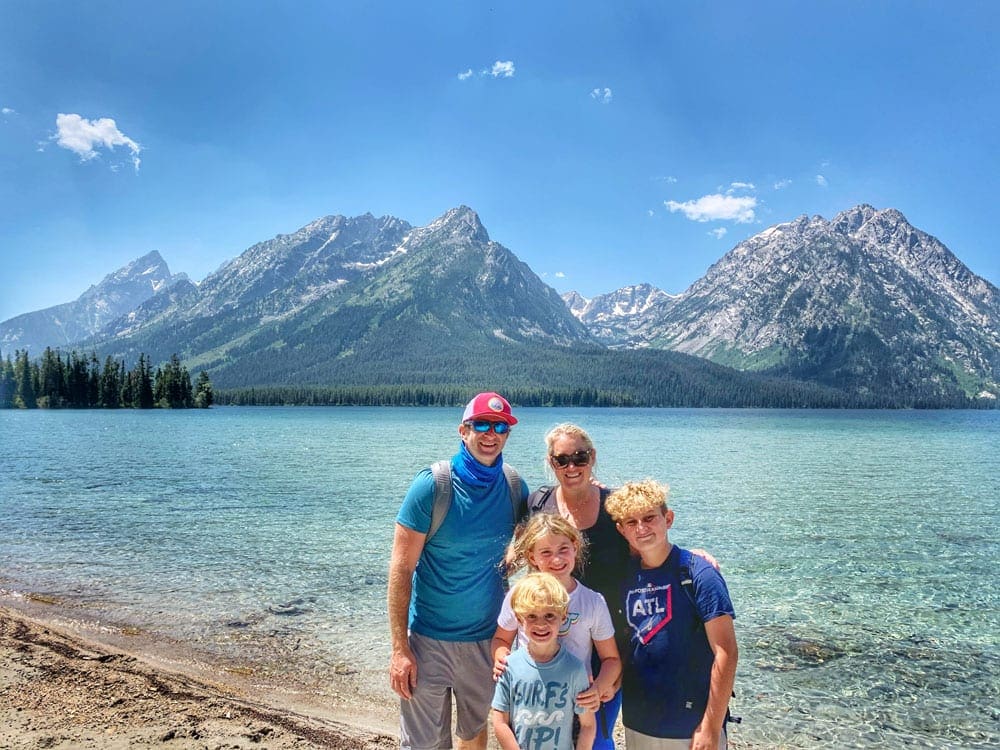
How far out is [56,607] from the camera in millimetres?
13070

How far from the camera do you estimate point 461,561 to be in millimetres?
4961

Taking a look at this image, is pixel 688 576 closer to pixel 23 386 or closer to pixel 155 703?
pixel 155 703

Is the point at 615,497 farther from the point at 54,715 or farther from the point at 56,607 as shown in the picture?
the point at 56,607

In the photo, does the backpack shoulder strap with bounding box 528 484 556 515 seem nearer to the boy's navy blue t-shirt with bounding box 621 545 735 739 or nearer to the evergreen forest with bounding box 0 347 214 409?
the boy's navy blue t-shirt with bounding box 621 545 735 739

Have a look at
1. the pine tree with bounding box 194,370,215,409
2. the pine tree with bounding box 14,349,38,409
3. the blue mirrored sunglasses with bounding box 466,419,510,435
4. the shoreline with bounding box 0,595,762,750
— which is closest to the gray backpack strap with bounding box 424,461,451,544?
the blue mirrored sunglasses with bounding box 466,419,510,435

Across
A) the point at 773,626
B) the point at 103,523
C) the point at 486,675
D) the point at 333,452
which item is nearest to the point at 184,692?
the point at 486,675

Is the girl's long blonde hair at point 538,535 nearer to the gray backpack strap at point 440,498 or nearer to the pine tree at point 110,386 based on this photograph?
the gray backpack strap at point 440,498

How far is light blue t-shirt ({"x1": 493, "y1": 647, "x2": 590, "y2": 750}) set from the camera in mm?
4180

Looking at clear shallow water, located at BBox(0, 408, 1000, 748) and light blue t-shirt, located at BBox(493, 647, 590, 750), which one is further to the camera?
clear shallow water, located at BBox(0, 408, 1000, 748)

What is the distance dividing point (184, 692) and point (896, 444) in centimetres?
8495

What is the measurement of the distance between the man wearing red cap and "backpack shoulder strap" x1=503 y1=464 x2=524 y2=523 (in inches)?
1.7

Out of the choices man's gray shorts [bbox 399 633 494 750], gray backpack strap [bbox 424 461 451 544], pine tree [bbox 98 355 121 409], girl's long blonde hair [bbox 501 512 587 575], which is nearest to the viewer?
girl's long blonde hair [bbox 501 512 587 575]

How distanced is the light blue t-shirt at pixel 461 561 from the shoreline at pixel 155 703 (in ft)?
10.9

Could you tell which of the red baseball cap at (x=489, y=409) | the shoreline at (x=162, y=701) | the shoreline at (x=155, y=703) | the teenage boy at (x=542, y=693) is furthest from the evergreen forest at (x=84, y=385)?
the teenage boy at (x=542, y=693)
